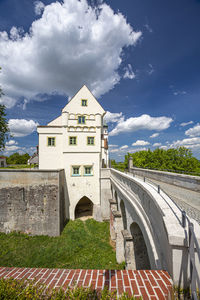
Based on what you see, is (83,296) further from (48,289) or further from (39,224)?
(39,224)

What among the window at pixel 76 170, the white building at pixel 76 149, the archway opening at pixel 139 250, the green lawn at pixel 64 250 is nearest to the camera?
the archway opening at pixel 139 250

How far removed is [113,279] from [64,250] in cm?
1202

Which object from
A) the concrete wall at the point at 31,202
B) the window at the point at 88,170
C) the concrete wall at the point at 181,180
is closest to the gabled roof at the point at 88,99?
the window at the point at 88,170

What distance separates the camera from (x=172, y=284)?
8.34 feet

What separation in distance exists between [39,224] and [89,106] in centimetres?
1586

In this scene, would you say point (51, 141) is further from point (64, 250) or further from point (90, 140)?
point (64, 250)

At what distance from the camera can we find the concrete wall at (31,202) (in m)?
14.6

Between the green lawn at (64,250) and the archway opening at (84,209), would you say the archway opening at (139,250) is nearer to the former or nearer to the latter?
the green lawn at (64,250)

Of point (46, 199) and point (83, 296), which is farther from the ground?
point (83, 296)

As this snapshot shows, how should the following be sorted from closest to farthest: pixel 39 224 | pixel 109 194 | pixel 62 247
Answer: pixel 62 247 < pixel 39 224 < pixel 109 194

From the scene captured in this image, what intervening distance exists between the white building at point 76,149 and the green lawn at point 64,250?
137 inches

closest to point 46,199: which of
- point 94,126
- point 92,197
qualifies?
point 92,197

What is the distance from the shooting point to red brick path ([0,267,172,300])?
251cm

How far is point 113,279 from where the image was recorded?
2.82 m
